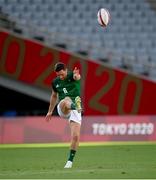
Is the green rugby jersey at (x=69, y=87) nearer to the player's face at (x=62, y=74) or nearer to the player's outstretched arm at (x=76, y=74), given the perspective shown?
the player's face at (x=62, y=74)

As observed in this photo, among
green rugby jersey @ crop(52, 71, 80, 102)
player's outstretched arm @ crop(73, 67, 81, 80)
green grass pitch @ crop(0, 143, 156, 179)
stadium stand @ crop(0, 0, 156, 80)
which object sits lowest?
green grass pitch @ crop(0, 143, 156, 179)

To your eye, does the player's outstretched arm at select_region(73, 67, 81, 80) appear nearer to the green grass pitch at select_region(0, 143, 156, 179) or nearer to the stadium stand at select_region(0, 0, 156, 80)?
the green grass pitch at select_region(0, 143, 156, 179)

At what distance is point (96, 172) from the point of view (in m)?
13.6

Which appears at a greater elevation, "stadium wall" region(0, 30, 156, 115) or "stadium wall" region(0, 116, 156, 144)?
"stadium wall" region(0, 30, 156, 115)

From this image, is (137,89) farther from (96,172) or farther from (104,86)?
(96,172)

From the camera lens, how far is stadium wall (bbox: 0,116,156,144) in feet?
80.9

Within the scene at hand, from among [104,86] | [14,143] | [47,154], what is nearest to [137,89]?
→ [104,86]

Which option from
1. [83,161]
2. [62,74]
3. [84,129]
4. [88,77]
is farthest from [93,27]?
[62,74]

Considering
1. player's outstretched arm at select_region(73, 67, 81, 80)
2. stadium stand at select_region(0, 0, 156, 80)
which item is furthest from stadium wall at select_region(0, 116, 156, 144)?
player's outstretched arm at select_region(73, 67, 81, 80)

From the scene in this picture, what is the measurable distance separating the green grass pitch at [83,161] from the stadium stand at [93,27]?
23.4ft

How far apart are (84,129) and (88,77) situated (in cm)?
513

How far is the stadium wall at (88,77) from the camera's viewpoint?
29.6m

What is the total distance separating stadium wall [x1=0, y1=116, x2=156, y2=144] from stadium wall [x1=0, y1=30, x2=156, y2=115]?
15.1ft

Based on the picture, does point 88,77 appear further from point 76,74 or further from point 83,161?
point 76,74
